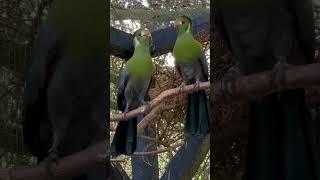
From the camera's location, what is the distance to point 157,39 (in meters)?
1.10

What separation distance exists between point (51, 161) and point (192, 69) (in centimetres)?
36

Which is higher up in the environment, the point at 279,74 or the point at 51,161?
the point at 279,74

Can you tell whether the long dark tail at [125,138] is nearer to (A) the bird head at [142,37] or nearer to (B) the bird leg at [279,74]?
(A) the bird head at [142,37]

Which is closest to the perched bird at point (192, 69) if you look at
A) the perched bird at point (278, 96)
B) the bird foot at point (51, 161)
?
the perched bird at point (278, 96)

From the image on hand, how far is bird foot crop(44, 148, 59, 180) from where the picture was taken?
1010mm

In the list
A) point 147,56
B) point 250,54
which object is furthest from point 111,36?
point 250,54

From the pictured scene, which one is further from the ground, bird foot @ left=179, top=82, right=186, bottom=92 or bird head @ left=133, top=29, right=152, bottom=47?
bird head @ left=133, top=29, right=152, bottom=47

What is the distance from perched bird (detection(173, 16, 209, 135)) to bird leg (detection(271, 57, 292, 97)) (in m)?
0.17

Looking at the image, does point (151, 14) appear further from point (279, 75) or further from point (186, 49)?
point (279, 75)

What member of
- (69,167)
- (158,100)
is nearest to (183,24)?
(158,100)

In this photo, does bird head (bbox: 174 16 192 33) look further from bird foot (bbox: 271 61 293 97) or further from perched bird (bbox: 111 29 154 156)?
bird foot (bbox: 271 61 293 97)

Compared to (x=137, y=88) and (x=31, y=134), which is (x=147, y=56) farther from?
(x=31, y=134)

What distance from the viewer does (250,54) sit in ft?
3.24

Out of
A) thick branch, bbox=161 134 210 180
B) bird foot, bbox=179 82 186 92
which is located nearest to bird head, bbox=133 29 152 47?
bird foot, bbox=179 82 186 92
